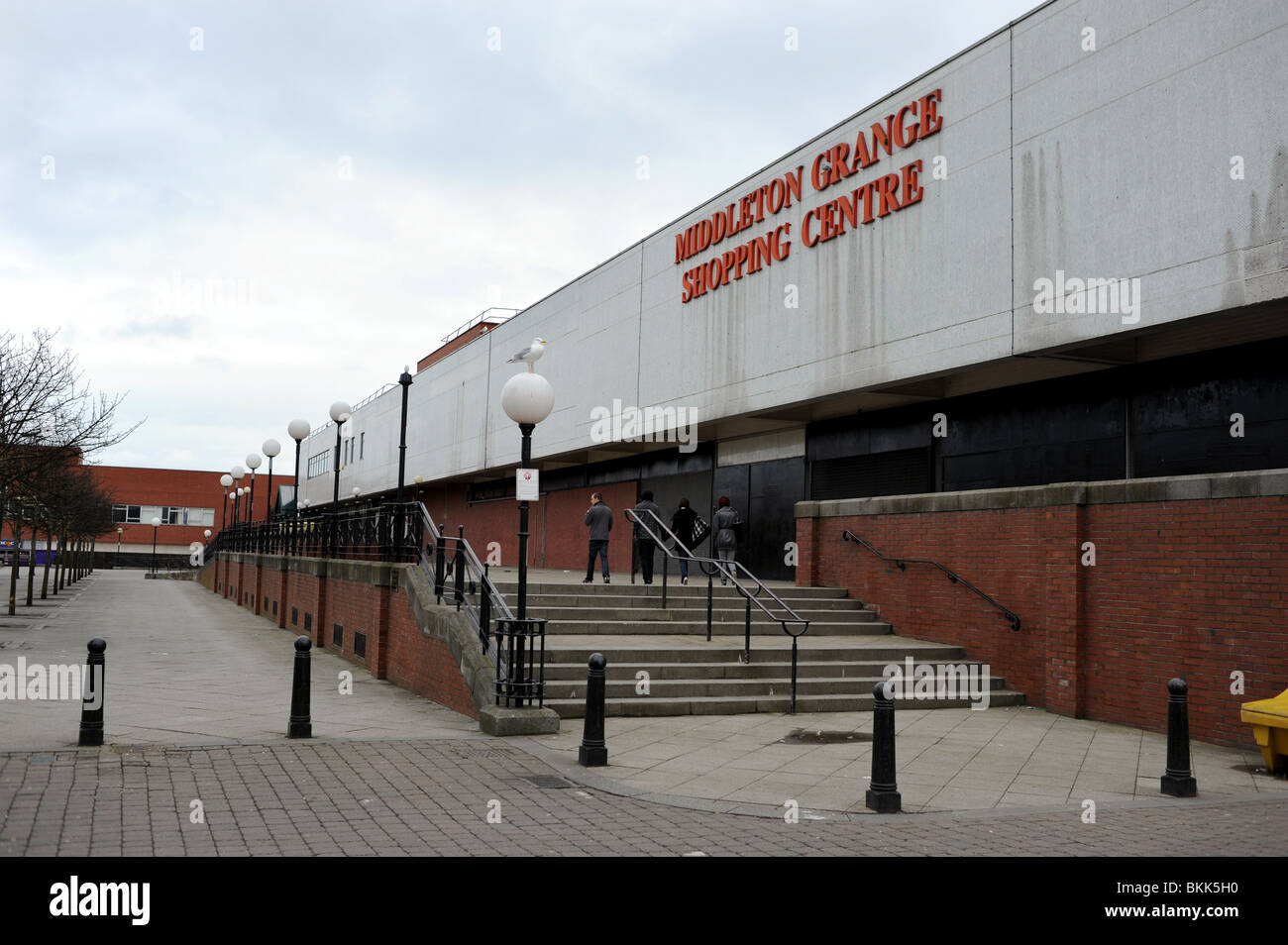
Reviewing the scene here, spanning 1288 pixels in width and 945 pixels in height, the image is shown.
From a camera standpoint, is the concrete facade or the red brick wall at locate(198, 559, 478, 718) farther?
the red brick wall at locate(198, 559, 478, 718)

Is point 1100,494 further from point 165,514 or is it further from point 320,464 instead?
point 165,514

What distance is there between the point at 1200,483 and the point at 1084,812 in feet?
17.0

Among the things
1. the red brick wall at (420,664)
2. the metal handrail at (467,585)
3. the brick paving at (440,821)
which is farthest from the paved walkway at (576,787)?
the metal handrail at (467,585)

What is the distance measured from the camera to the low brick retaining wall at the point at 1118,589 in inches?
412

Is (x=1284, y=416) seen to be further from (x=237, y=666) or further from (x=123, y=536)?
(x=123, y=536)

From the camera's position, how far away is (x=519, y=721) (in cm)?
1008

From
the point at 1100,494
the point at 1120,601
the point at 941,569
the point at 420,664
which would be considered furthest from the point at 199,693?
the point at 1100,494

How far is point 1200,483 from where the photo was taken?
36.4 feet

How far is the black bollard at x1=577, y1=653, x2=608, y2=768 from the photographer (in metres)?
A: 8.72

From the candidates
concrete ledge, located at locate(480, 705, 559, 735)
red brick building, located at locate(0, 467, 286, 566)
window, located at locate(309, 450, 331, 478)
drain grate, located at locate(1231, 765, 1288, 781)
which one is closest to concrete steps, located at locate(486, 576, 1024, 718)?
concrete ledge, located at locate(480, 705, 559, 735)

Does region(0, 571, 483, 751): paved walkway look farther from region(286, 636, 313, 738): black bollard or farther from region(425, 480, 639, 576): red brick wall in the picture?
region(425, 480, 639, 576): red brick wall

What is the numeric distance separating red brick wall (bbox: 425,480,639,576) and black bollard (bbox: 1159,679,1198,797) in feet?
60.7

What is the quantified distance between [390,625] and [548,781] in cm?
760
